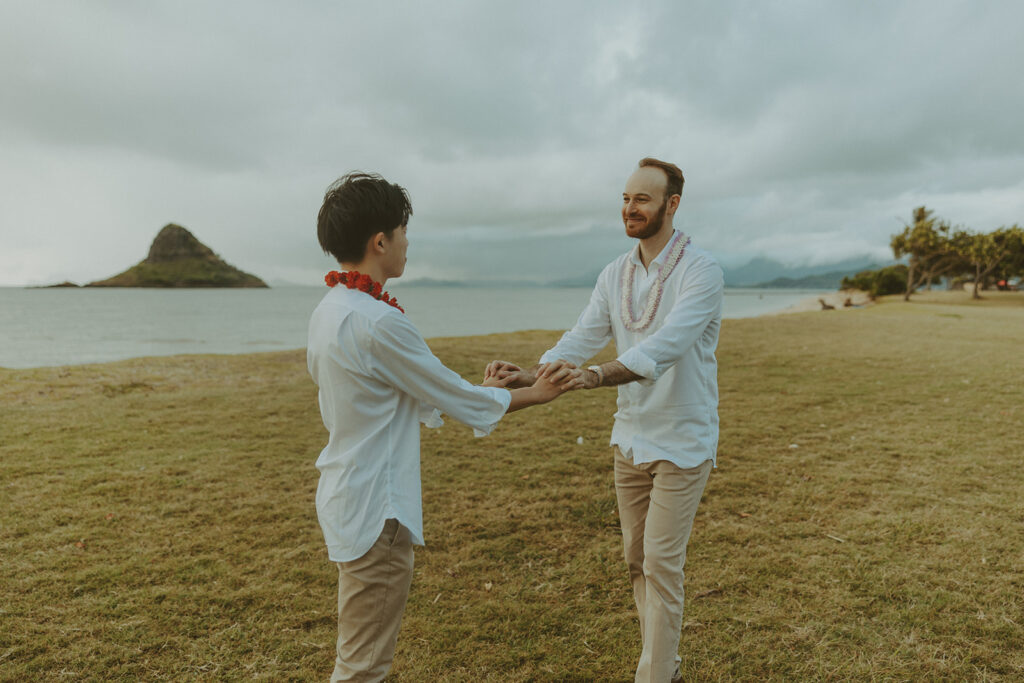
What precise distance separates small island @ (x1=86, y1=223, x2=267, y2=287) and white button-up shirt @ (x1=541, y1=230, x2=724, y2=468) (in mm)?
193588

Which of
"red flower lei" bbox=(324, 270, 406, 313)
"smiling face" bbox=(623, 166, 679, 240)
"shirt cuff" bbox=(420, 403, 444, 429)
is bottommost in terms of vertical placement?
"shirt cuff" bbox=(420, 403, 444, 429)

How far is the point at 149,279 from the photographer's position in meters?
171

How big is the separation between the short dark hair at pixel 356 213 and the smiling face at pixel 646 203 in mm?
1449

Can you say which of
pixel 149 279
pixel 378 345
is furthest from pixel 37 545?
pixel 149 279

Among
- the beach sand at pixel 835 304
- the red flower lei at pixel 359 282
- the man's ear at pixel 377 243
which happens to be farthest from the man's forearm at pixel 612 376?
the beach sand at pixel 835 304

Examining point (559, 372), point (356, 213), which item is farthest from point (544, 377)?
point (356, 213)

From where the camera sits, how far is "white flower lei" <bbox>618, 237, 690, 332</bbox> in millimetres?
3311

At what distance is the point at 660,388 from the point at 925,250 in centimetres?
6658

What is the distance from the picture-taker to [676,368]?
320 centimetres

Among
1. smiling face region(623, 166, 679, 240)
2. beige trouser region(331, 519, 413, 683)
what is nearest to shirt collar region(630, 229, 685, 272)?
smiling face region(623, 166, 679, 240)

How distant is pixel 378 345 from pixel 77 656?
3322 millimetres

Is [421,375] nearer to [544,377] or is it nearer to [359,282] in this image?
[359,282]

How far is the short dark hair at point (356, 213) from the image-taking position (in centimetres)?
226

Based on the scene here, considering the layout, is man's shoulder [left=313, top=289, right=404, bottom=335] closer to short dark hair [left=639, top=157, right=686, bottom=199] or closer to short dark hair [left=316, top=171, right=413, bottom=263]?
short dark hair [left=316, top=171, right=413, bottom=263]
